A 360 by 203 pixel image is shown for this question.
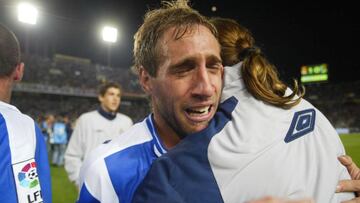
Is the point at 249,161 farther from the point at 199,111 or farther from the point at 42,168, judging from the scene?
the point at 42,168

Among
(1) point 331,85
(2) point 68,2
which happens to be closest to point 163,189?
(2) point 68,2

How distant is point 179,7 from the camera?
5.21ft

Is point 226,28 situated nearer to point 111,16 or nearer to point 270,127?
point 270,127

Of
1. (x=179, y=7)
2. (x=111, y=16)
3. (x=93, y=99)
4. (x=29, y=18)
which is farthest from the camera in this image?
(x=93, y=99)

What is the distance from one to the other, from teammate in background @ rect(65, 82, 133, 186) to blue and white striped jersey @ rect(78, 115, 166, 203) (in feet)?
9.89

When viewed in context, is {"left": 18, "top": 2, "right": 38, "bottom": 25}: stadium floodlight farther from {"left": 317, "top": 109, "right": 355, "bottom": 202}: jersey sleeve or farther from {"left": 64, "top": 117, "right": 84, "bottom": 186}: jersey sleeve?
{"left": 317, "top": 109, "right": 355, "bottom": 202}: jersey sleeve

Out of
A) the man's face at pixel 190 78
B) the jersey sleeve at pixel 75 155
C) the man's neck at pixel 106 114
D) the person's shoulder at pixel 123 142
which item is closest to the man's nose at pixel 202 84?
the man's face at pixel 190 78

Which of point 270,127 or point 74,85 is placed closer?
point 270,127

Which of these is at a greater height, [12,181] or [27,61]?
[12,181]

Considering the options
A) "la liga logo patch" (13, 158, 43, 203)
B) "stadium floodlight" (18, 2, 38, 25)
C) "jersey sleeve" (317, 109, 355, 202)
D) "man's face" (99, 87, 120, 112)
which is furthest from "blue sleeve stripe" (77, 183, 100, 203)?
"stadium floodlight" (18, 2, 38, 25)

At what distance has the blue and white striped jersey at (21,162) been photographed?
5.57ft

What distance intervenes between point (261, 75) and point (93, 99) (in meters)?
35.8

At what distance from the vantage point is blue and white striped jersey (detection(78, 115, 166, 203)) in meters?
1.33

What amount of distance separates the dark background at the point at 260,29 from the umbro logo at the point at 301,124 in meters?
16.6
